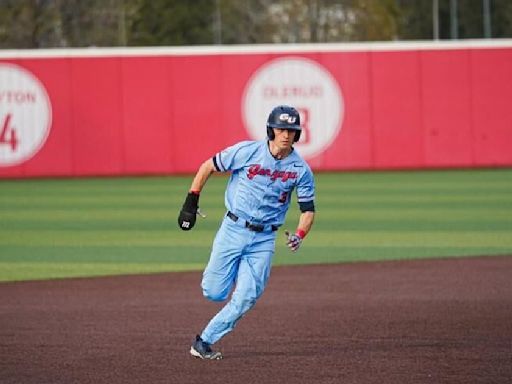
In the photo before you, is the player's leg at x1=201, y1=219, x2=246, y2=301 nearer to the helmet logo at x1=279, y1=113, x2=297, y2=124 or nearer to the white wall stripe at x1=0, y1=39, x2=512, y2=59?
the helmet logo at x1=279, y1=113, x2=297, y2=124

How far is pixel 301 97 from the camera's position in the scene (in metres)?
30.2

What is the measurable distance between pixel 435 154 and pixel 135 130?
6173 mm

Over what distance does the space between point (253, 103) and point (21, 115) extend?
15.5 feet

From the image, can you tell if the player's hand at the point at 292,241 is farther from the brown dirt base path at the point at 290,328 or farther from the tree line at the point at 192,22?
the tree line at the point at 192,22

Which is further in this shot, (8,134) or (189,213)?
(8,134)

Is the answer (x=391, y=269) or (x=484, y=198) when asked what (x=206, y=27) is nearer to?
(x=484, y=198)

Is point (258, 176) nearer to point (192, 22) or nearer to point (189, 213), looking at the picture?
point (189, 213)

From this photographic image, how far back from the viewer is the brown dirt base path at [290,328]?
31.1 ft

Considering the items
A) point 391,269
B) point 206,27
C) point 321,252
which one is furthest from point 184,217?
point 206,27

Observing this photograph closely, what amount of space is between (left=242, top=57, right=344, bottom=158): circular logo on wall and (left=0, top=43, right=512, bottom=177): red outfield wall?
0.8 inches

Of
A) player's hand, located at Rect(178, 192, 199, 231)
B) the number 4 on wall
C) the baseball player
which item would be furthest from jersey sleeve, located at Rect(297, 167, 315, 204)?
the number 4 on wall

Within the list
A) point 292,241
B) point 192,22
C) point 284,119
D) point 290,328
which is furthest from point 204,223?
point 192,22

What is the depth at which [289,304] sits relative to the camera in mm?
13070

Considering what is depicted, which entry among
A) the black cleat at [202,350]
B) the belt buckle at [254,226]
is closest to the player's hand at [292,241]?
the belt buckle at [254,226]
